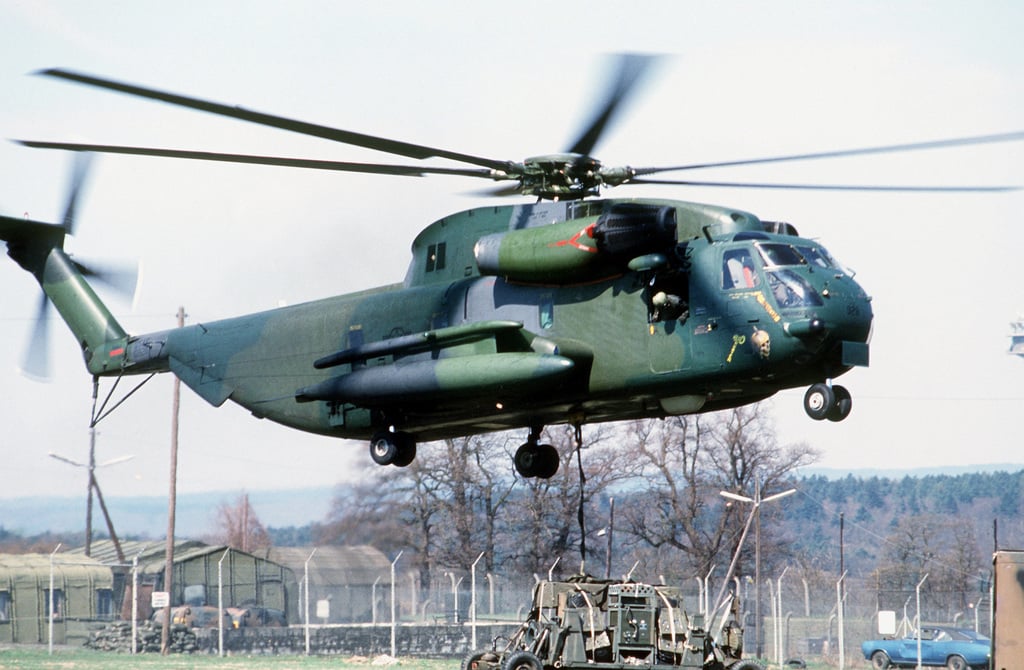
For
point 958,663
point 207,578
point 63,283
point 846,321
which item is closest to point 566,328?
point 846,321

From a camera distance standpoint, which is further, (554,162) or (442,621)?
(442,621)

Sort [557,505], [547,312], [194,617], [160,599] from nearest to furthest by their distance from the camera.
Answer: [547,312] → [160,599] → [194,617] → [557,505]

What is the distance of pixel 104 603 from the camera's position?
41.5 meters

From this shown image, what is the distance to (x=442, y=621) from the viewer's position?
37.5 meters

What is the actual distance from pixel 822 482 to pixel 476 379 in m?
185

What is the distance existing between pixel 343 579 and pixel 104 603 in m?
7.97

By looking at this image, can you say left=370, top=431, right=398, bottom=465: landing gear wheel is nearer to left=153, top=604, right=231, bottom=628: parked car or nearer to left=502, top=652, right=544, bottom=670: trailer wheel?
left=502, top=652, right=544, bottom=670: trailer wheel

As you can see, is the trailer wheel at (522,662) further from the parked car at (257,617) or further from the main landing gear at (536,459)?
the parked car at (257,617)

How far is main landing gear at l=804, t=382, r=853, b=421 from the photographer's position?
16188 mm

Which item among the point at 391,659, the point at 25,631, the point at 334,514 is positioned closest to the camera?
the point at 391,659

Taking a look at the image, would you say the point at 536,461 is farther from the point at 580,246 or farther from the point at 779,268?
the point at 779,268

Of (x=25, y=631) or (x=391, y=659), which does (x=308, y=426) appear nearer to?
(x=391, y=659)

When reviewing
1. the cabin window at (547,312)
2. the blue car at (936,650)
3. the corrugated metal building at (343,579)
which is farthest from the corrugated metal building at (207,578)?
the cabin window at (547,312)

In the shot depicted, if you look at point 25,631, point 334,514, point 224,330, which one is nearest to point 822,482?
point 334,514
